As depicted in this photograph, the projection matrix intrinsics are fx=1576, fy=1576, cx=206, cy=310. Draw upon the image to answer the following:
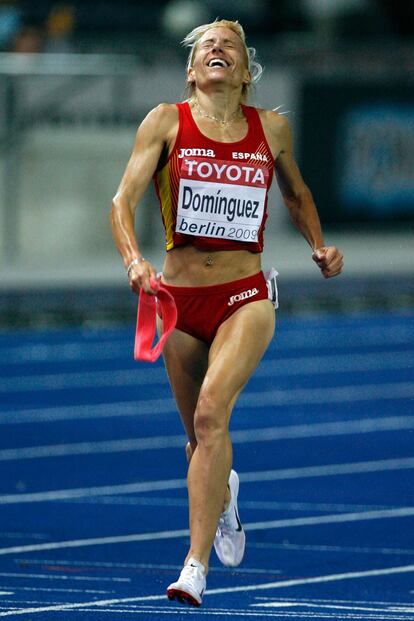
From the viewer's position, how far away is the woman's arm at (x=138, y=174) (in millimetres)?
6031

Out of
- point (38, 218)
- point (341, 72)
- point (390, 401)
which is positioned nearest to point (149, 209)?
point (38, 218)

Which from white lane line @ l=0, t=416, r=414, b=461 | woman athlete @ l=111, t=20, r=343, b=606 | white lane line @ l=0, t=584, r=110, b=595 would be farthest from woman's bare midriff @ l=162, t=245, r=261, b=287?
white lane line @ l=0, t=416, r=414, b=461

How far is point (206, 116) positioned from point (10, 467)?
4.41 m

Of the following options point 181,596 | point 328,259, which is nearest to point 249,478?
point 328,259

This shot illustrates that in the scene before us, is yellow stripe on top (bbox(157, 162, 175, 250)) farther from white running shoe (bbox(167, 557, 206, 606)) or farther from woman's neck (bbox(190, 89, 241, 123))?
white running shoe (bbox(167, 557, 206, 606))

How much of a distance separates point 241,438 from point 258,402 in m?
1.55

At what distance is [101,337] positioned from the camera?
1631 cm

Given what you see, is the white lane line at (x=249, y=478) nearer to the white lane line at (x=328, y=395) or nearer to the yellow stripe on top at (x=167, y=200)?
the white lane line at (x=328, y=395)

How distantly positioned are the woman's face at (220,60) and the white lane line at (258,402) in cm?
584

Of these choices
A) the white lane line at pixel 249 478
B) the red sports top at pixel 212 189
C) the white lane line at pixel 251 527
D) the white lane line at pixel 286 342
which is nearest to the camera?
the red sports top at pixel 212 189

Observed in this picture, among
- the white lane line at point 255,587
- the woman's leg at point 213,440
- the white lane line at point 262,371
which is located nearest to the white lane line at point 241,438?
the white lane line at point 262,371

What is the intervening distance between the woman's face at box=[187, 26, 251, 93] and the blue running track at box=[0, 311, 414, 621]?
2.17 metres

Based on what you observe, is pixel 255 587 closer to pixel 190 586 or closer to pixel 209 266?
pixel 190 586

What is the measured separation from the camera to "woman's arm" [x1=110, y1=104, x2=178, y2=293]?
19.8 ft
